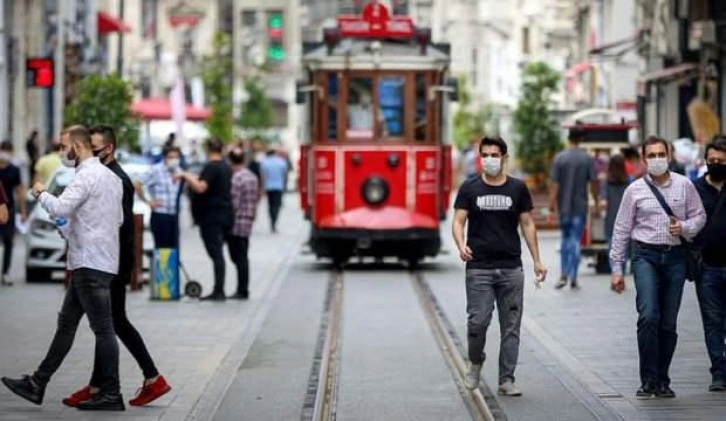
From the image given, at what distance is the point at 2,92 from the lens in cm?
4688

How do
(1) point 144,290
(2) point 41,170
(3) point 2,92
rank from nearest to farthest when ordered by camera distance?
(1) point 144,290, (2) point 41,170, (3) point 2,92

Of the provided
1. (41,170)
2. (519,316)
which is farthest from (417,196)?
(519,316)

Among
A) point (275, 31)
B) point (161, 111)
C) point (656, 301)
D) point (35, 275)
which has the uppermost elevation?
point (275, 31)

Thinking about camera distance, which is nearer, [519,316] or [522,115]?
[519,316]

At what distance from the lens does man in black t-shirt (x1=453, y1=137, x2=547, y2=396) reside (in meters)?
15.1

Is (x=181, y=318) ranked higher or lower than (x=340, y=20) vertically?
lower

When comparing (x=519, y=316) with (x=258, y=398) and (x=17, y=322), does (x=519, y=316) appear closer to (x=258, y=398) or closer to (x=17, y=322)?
(x=258, y=398)

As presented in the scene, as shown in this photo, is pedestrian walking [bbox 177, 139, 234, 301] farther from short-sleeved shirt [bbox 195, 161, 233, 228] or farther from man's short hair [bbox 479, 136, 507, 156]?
man's short hair [bbox 479, 136, 507, 156]

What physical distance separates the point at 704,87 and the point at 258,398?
28144 millimetres

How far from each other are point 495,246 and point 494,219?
0.19m

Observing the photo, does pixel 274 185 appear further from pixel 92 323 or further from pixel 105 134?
pixel 92 323

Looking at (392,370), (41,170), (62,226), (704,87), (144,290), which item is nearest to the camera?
(62,226)

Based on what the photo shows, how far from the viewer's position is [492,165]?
595 inches

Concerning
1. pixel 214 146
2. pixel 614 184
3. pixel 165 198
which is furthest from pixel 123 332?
pixel 614 184
